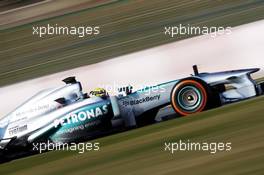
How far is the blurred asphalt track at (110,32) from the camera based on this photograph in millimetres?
10969

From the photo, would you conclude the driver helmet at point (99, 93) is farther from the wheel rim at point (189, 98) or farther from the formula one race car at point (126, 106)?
the wheel rim at point (189, 98)

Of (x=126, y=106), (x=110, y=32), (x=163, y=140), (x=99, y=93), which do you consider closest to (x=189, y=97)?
(x=126, y=106)

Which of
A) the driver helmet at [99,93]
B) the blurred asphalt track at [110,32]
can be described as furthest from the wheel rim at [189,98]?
the blurred asphalt track at [110,32]

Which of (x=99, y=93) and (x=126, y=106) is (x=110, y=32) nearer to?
(x=99, y=93)

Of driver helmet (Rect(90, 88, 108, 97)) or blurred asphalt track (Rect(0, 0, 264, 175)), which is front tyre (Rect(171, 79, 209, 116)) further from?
driver helmet (Rect(90, 88, 108, 97))

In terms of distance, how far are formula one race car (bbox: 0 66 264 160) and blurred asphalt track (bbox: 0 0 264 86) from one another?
4.33 metres

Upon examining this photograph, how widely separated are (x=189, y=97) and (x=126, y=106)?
657mm

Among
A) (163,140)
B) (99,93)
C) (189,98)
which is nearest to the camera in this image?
(163,140)

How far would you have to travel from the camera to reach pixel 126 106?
20.7ft

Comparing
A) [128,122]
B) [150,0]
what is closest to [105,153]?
[128,122]

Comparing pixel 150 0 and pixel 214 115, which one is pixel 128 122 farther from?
pixel 150 0

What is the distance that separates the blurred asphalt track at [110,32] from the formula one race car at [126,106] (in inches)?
170

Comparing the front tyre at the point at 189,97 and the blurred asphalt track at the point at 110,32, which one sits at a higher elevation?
the blurred asphalt track at the point at 110,32

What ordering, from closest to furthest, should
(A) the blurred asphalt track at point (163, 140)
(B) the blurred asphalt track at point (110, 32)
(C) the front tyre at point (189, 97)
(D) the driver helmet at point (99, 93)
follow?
(A) the blurred asphalt track at point (163, 140) → (C) the front tyre at point (189, 97) → (D) the driver helmet at point (99, 93) → (B) the blurred asphalt track at point (110, 32)
